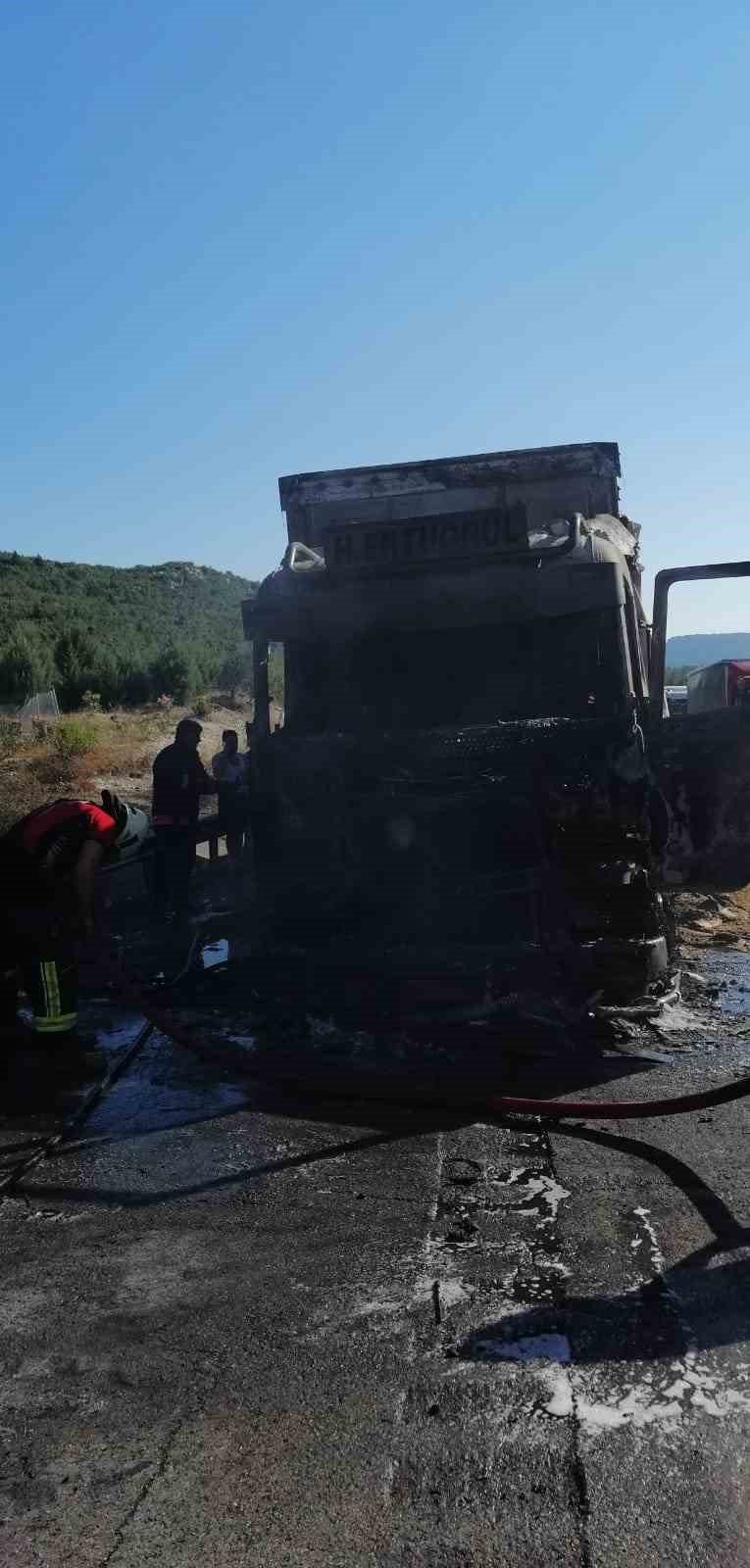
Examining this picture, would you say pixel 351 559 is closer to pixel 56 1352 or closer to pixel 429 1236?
pixel 429 1236

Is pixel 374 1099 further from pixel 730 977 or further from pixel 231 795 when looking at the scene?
pixel 231 795

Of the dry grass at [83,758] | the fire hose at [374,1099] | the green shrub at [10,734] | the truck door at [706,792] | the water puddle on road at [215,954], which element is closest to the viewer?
the fire hose at [374,1099]

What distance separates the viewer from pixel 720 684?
21.8m

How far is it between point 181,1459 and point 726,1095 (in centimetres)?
276

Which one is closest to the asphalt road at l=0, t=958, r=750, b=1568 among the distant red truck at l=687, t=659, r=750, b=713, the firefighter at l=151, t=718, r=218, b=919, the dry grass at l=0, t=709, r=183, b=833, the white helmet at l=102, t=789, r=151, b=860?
the white helmet at l=102, t=789, r=151, b=860

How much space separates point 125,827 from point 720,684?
54.2 feet

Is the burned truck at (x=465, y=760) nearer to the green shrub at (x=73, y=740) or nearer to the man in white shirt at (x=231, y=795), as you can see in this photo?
the man in white shirt at (x=231, y=795)

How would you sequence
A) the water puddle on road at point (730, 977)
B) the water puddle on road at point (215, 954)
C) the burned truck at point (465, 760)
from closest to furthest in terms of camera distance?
the burned truck at point (465, 760) → the water puddle on road at point (730, 977) → the water puddle on road at point (215, 954)

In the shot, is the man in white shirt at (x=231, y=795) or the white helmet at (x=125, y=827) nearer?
the white helmet at (x=125, y=827)

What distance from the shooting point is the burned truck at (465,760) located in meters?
6.82

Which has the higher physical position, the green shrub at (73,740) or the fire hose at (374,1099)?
the green shrub at (73,740)

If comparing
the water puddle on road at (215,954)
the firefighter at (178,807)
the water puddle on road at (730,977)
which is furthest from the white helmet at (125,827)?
the water puddle on road at (730,977)

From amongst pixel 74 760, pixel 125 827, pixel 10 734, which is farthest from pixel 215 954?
pixel 10 734

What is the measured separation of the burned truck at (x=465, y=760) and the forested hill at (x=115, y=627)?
21.6 m
